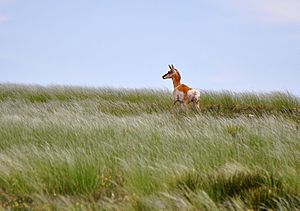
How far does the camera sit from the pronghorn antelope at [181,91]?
400 inches

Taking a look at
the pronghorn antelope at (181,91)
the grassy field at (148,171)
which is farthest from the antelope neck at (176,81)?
the grassy field at (148,171)

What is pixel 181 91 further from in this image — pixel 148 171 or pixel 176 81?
pixel 148 171

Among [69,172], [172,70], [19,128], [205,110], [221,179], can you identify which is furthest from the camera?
[205,110]

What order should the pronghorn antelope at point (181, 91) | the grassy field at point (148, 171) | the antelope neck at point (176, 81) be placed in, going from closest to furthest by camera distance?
the grassy field at point (148, 171), the pronghorn antelope at point (181, 91), the antelope neck at point (176, 81)

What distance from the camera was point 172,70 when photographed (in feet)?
34.4

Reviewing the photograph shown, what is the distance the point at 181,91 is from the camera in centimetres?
1023

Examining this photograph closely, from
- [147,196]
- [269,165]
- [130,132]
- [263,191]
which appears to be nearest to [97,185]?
[147,196]

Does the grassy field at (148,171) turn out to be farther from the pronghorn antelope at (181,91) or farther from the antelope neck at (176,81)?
the antelope neck at (176,81)

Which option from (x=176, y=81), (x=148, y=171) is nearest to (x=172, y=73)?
(x=176, y=81)

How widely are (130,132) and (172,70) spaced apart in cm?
367

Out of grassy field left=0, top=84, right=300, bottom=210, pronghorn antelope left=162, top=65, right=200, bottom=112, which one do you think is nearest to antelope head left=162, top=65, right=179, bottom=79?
pronghorn antelope left=162, top=65, right=200, bottom=112

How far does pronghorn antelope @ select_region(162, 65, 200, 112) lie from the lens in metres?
10.2

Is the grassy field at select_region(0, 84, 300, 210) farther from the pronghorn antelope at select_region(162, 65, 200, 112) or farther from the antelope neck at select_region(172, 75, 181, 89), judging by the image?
the antelope neck at select_region(172, 75, 181, 89)

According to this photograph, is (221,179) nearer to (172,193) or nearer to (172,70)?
(172,193)
